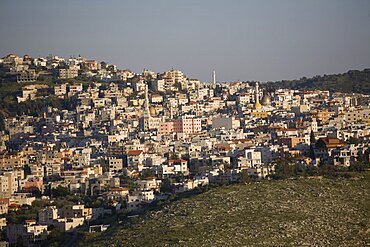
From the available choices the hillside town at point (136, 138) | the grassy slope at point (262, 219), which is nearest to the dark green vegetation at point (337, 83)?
the hillside town at point (136, 138)

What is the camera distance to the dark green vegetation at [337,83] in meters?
71.2

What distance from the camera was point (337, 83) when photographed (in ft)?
243

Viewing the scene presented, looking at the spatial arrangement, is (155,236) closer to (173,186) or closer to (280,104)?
(173,186)

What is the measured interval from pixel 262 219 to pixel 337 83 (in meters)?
51.9

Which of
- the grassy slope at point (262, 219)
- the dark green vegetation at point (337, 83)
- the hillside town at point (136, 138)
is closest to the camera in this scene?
the grassy slope at point (262, 219)

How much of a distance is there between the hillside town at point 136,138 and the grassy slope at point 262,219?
290 cm

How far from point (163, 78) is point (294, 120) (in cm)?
1604

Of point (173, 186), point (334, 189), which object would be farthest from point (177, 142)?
point (334, 189)

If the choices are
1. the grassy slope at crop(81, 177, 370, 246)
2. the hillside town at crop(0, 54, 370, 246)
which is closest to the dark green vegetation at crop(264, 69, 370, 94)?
the hillside town at crop(0, 54, 370, 246)

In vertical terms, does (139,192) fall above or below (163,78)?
below

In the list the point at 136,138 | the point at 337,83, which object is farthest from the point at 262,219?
the point at 337,83

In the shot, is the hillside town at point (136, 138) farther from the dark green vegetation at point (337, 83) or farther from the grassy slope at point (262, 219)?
the dark green vegetation at point (337, 83)

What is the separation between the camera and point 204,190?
98.7ft

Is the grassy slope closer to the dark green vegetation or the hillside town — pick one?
the hillside town
